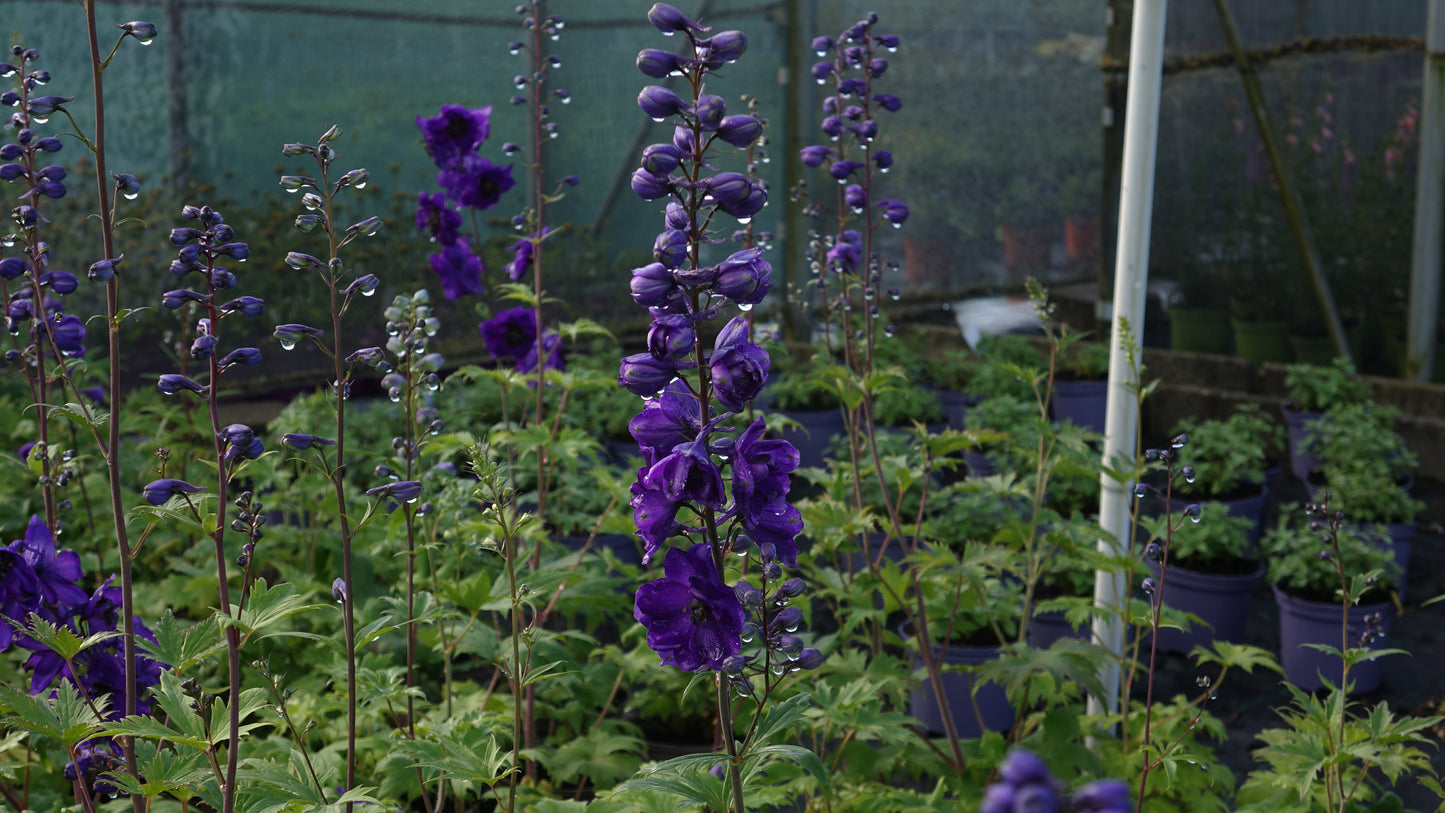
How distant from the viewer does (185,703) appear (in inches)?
63.3

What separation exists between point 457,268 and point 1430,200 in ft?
15.2

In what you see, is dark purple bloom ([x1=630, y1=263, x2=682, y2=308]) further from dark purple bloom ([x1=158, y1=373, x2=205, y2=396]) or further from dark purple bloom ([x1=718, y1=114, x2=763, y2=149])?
dark purple bloom ([x1=158, y1=373, x2=205, y2=396])

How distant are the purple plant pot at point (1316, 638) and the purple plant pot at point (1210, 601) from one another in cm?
14

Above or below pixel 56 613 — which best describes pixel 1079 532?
below

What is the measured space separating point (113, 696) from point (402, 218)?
166 inches

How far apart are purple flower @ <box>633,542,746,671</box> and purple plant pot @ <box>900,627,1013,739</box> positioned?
2.00 metres

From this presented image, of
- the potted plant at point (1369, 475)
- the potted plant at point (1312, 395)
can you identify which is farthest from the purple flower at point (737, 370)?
the potted plant at point (1312, 395)

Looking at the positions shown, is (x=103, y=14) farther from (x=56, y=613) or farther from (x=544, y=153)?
(x=56, y=613)

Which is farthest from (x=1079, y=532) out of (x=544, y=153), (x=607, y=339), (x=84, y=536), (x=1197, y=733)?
(x=544, y=153)

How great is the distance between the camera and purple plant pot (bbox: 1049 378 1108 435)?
577 cm

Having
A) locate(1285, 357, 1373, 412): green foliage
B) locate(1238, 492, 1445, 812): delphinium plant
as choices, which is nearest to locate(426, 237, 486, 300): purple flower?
locate(1238, 492, 1445, 812): delphinium plant

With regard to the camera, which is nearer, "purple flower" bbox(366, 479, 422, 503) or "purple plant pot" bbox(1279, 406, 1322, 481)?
"purple flower" bbox(366, 479, 422, 503)

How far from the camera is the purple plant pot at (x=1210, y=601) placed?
3.82 metres

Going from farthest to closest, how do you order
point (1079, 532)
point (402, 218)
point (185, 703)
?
point (402, 218) < point (1079, 532) < point (185, 703)
